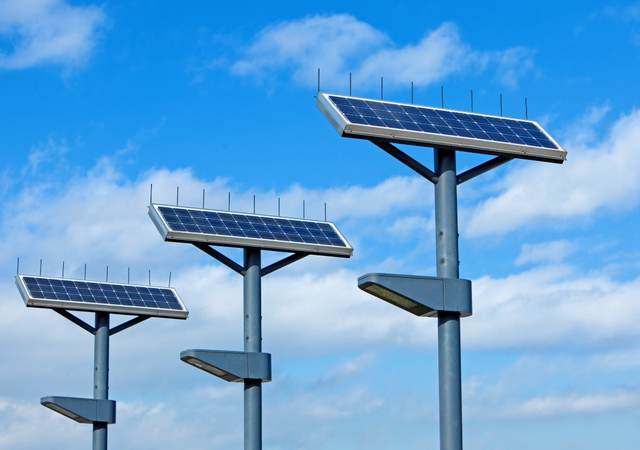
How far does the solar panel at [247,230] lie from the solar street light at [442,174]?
1377 centimetres

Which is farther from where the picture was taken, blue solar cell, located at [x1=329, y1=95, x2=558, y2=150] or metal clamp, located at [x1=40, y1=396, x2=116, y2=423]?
metal clamp, located at [x1=40, y1=396, x2=116, y2=423]

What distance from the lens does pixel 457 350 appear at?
3003cm

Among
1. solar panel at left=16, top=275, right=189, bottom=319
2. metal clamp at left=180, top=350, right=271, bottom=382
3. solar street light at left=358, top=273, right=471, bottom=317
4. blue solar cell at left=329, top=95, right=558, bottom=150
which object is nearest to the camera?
solar street light at left=358, top=273, right=471, bottom=317

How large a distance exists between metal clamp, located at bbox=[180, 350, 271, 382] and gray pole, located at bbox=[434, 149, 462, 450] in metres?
14.7

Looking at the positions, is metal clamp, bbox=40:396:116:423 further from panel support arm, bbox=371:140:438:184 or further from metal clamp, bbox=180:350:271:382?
panel support arm, bbox=371:140:438:184

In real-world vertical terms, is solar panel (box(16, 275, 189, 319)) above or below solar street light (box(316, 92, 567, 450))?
above

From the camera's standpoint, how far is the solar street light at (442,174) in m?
29.6

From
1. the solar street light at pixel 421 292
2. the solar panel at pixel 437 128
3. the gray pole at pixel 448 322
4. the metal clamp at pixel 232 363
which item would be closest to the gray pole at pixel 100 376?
the metal clamp at pixel 232 363

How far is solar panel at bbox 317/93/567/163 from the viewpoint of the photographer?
30.1 metres

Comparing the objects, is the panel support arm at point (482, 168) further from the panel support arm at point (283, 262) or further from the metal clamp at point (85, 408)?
the metal clamp at point (85, 408)

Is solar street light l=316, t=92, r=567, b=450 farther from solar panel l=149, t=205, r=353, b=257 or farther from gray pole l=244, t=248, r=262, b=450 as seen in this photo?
gray pole l=244, t=248, r=262, b=450

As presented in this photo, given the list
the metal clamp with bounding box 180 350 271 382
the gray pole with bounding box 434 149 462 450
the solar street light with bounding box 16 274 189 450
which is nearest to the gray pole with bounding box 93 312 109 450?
the solar street light with bounding box 16 274 189 450

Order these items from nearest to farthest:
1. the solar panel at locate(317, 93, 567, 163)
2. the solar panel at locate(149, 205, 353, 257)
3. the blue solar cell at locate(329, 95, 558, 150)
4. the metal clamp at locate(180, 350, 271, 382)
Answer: the solar panel at locate(317, 93, 567, 163), the blue solar cell at locate(329, 95, 558, 150), the metal clamp at locate(180, 350, 271, 382), the solar panel at locate(149, 205, 353, 257)

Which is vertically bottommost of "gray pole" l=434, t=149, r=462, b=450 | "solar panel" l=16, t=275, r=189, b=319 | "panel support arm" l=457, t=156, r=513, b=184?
"gray pole" l=434, t=149, r=462, b=450
